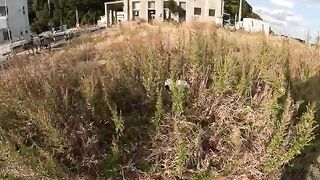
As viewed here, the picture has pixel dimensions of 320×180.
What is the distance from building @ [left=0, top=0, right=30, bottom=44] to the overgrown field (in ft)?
78.9

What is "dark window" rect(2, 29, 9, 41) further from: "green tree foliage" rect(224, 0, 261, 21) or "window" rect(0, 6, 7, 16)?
"green tree foliage" rect(224, 0, 261, 21)

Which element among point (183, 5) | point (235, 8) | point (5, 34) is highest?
point (183, 5)

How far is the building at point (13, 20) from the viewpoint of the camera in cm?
2645

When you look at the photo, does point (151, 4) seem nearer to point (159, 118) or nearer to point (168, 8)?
point (168, 8)

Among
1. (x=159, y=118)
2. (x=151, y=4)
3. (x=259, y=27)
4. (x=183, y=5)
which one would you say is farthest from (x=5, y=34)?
(x=159, y=118)

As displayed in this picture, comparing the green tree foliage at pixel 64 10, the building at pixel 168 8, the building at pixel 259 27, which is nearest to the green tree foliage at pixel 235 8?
the building at pixel 168 8

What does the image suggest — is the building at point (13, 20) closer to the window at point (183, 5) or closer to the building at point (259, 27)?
the window at point (183, 5)

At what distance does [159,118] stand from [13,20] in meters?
27.5

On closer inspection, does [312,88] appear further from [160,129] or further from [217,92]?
A: [160,129]

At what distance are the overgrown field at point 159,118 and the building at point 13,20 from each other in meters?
24.0

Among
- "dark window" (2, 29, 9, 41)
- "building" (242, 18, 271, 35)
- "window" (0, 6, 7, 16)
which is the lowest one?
"dark window" (2, 29, 9, 41)

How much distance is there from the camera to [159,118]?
323 centimetres

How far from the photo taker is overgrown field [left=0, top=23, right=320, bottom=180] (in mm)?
2992

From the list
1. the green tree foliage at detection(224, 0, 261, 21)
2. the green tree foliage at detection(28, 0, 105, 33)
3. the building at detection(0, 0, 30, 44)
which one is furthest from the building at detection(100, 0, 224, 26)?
the green tree foliage at detection(28, 0, 105, 33)
